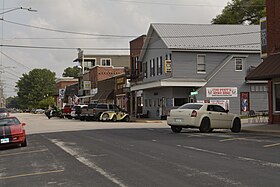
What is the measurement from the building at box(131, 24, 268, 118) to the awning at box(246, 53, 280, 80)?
15410mm

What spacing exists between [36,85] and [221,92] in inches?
4595

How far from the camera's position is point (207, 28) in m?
47.0

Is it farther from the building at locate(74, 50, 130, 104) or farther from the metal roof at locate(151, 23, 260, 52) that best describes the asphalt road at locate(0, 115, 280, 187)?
the building at locate(74, 50, 130, 104)

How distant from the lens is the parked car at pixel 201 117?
22.7 metres

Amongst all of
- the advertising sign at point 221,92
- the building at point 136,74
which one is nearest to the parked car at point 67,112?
the building at point 136,74

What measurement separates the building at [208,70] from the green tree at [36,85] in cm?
11050

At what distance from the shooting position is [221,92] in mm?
42562

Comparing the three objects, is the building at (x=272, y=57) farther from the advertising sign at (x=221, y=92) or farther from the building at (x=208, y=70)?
the advertising sign at (x=221, y=92)

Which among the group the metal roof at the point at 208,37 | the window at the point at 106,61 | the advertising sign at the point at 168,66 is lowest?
the advertising sign at the point at 168,66

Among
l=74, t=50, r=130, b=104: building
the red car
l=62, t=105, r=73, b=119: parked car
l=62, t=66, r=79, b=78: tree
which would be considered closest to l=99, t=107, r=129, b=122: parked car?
l=62, t=105, r=73, b=119: parked car

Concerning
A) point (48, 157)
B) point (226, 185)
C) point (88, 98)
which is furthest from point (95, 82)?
point (226, 185)

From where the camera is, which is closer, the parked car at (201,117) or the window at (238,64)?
the parked car at (201,117)

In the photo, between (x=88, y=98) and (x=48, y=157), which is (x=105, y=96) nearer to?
(x=88, y=98)

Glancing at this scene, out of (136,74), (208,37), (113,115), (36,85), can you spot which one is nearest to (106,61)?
(136,74)
